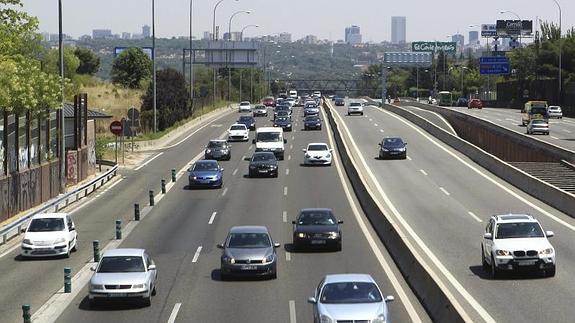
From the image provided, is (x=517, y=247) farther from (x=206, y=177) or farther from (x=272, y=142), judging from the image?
(x=272, y=142)

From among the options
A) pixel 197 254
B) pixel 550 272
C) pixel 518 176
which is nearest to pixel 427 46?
pixel 518 176

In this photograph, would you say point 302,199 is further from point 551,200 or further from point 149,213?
point 551,200

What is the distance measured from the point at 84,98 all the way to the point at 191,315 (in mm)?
38301

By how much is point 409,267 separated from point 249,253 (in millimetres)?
4066

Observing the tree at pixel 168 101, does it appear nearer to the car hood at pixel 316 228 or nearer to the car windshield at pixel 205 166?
the car windshield at pixel 205 166

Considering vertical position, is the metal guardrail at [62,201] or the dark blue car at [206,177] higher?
the dark blue car at [206,177]

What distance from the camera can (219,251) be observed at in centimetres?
3359

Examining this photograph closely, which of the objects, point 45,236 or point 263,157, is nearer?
point 45,236

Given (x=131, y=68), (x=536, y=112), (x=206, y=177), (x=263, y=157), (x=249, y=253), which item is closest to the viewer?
(x=249, y=253)

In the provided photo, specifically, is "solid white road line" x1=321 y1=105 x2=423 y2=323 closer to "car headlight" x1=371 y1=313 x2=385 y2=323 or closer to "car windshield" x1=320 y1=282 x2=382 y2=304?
"car windshield" x1=320 y1=282 x2=382 y2=304

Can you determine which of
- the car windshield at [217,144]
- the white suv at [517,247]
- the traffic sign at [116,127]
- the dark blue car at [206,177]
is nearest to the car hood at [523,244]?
the white suv at [517,247]

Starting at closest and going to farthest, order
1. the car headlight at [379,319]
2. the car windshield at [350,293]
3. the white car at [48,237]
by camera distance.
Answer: the car headlight at [379,319]
the car windshield at [350,293]
the white car at [48,237]

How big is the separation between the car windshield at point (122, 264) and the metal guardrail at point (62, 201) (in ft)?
39.4

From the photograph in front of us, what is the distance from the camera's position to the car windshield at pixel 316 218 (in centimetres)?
3334
